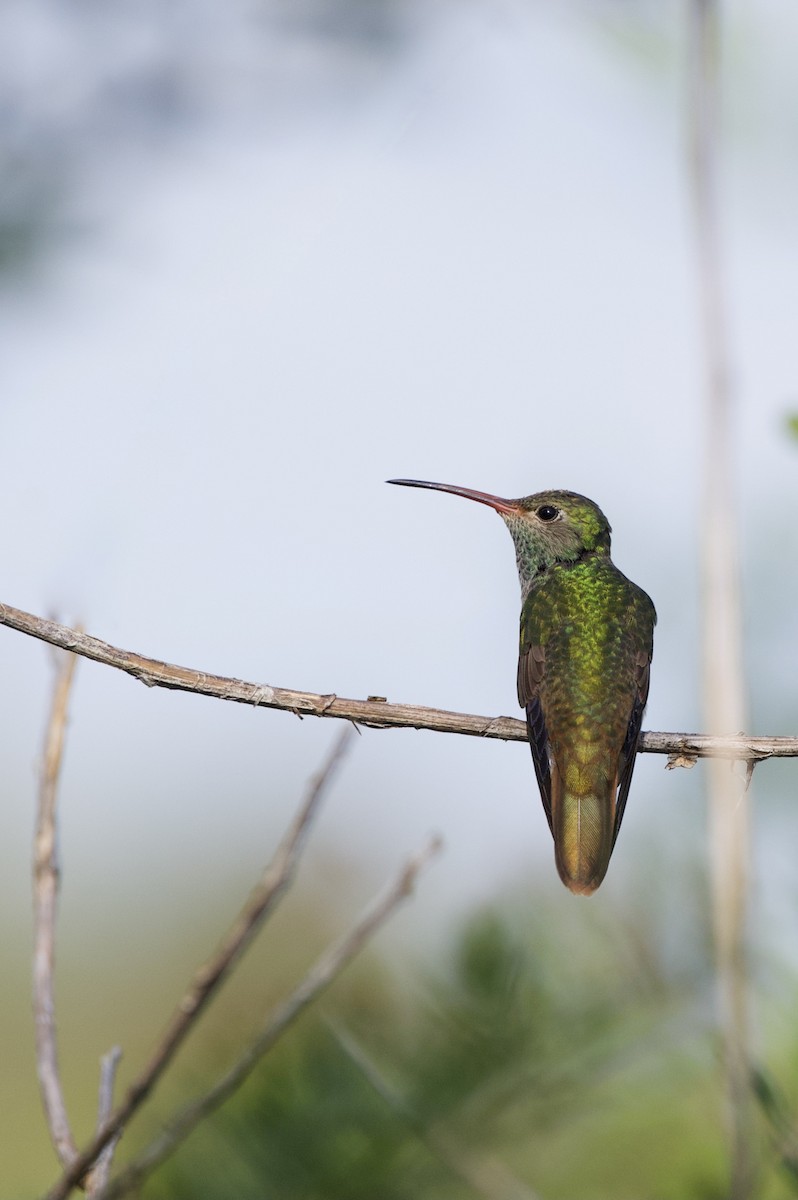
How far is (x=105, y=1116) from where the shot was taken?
2076 mm

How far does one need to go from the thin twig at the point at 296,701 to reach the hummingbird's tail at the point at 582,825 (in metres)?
0.29

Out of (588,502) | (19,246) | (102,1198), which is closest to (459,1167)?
(102,1198)

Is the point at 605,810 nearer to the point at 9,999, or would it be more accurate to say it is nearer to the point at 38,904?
the point at 38,904

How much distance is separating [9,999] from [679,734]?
3559 millimetres

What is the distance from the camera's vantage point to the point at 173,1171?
2.10 metres

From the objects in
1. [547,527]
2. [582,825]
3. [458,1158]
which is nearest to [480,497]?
[547,527]

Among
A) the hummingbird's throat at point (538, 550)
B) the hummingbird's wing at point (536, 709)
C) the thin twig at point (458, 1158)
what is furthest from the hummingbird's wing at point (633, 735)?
the thin twig at point (458, 1158)

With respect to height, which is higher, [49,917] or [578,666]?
[578,666]

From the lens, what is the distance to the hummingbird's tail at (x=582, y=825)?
130 inches

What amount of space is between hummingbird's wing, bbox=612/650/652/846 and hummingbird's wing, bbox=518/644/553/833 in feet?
0.70

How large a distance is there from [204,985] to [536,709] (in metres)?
2.70

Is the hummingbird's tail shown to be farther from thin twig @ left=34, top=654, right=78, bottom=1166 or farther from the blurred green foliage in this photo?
Result: thin twig @ left=34, top=654, right=78, bottom=1166

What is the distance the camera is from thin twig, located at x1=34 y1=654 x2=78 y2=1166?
1980 millimetres

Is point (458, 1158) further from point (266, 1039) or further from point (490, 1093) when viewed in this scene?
point (266, 1039)
